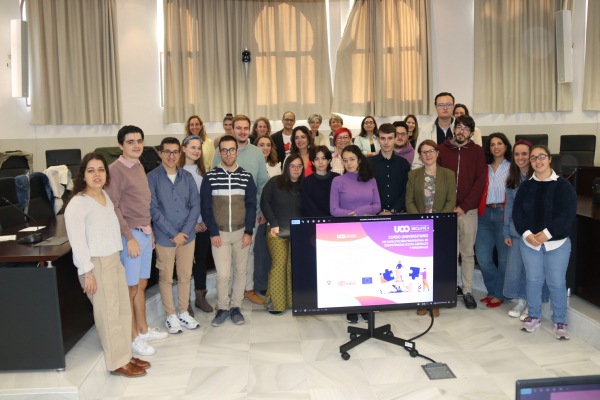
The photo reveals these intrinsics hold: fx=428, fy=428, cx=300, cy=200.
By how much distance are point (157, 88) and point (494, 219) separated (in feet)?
20.0

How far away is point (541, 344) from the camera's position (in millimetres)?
3070

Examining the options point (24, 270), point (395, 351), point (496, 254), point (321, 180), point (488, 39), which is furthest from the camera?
point (488, 39)

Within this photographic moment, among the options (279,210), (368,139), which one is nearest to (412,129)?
(368,139)

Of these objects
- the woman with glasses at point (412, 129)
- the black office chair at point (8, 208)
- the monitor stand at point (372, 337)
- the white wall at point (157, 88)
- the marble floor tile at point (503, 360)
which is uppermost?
the white wall at point (157, 88)

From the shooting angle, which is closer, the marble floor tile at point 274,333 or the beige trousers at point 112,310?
the beige trousers at point 112,310

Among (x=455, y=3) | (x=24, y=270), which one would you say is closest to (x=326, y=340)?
(x=24, y=270)

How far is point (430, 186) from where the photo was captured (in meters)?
3.62

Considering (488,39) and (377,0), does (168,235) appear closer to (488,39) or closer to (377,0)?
(377,0)

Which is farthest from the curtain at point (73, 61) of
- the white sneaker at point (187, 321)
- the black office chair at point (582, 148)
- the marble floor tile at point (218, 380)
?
the black office chair at point (582, 148)

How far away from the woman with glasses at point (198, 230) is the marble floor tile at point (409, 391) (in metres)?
1.87

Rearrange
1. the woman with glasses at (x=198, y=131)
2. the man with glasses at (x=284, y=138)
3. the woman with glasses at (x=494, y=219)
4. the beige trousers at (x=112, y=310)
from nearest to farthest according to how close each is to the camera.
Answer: the beige trousers at (x=112, y=310)
the woman with glasses at (x=494, y=219)
the woman with glasses at (x=198, y=131)
the man with glasses at (x=284, y=138)

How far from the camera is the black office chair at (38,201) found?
3.84 m

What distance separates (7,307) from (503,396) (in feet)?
9.36

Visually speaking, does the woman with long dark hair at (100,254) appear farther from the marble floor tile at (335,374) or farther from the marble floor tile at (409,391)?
the marble floor tile at (409,391)
